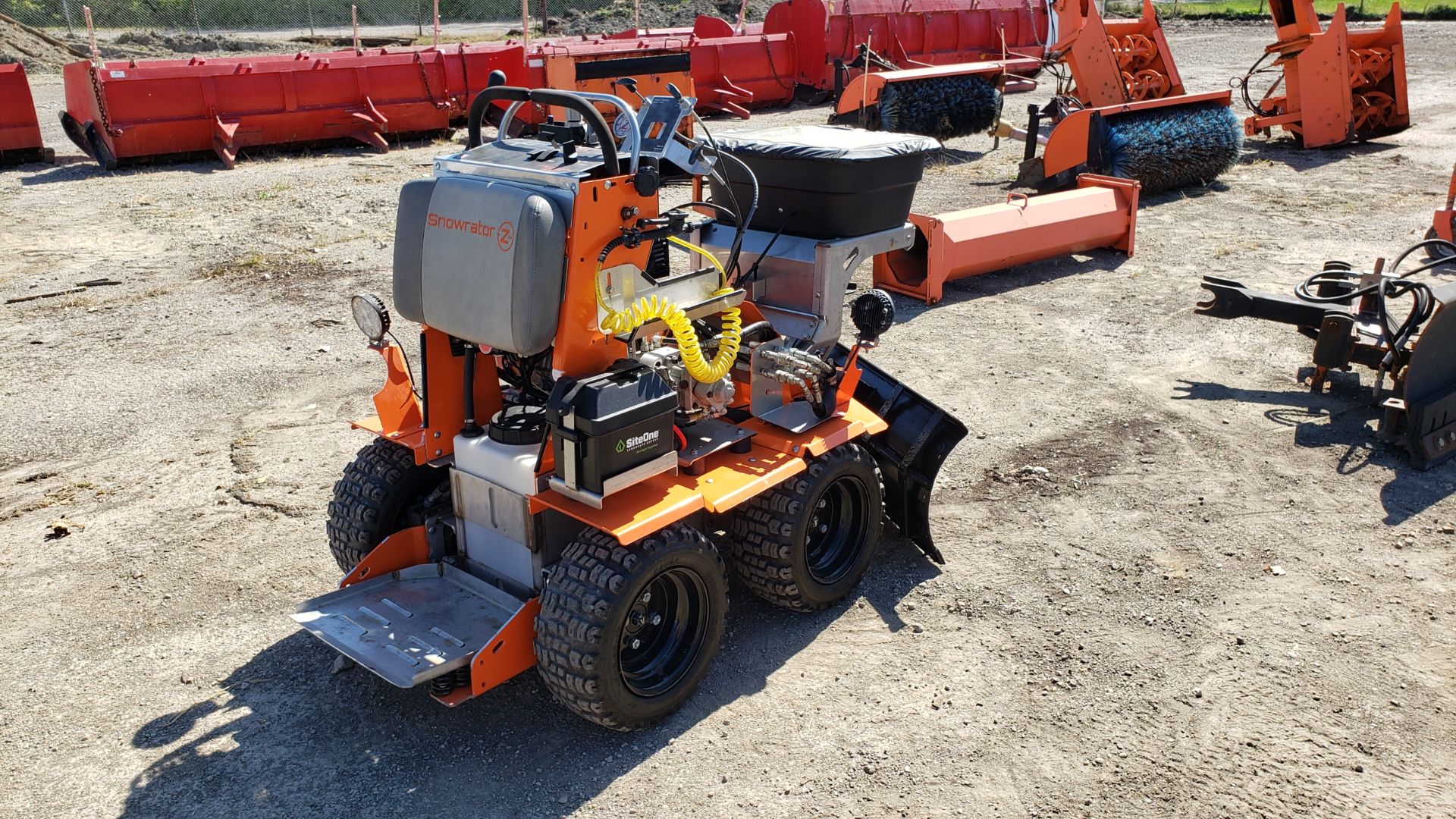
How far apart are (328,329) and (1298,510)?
6.23m

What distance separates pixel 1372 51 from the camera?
47.5 ft

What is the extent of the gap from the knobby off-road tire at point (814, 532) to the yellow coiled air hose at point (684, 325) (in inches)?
23.1

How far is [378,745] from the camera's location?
3.90 m

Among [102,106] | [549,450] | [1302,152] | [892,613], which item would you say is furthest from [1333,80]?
[102,106]

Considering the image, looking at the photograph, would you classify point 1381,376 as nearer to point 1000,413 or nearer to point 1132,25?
point 1000,413

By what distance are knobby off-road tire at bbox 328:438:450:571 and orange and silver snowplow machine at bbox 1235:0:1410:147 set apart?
1267 cm

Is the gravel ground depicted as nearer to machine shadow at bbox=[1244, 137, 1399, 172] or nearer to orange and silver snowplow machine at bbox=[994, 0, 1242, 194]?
orange and silver snowplow machine at bbox=[994, 0, 1242, 194]

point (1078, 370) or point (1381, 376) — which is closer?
point (1381, 376)

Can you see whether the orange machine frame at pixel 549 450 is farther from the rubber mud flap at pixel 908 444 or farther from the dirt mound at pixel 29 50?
the dirt mound at pixel 29 50

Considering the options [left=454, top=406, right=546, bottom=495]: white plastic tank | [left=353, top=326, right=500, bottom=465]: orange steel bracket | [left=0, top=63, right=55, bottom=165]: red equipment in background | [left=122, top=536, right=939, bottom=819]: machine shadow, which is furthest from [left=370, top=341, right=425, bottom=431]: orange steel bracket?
[left=0, top=63, right=55, bottom=165]: red equipment in background

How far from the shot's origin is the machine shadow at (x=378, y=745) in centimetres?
364

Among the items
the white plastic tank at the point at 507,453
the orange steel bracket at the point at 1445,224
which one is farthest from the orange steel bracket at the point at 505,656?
the orange steel bracket at the point at 1445,224

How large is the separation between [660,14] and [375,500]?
26.3m

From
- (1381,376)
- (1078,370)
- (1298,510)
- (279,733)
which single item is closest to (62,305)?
(279,733)
